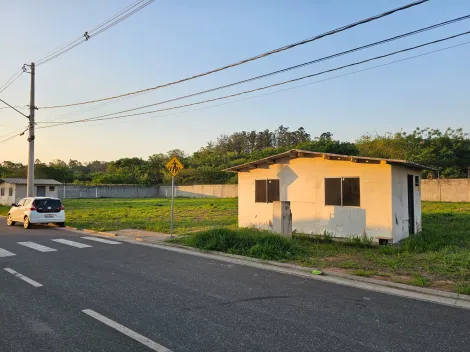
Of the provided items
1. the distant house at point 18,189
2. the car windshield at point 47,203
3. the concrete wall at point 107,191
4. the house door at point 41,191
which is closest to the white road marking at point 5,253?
the car windshield at point 47,203

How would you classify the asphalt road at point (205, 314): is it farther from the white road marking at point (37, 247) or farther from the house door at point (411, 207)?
the house door at point (411, 207)

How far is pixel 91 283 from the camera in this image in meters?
7.13

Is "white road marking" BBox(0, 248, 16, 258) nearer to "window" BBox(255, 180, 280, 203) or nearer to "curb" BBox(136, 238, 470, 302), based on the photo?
"curb" BBox(136, 238, 470, 302)

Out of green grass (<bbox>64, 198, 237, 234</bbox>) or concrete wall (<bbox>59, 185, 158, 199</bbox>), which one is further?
concrete wall (<bbox>59, 185, 158, 199</bbox>)

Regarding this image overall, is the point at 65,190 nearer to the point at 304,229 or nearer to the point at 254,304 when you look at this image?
the point at 304,229

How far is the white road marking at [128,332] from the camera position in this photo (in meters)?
4.22

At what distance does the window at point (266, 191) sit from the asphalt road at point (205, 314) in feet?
21.6

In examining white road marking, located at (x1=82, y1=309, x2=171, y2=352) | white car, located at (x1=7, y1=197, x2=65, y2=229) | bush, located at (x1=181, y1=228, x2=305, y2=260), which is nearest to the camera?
white road marking, located at (x1=82, y1=309, x2=171, y2=352)

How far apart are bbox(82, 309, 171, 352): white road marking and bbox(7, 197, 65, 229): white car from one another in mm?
14990

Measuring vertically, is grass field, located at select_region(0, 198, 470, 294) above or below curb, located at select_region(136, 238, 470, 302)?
above

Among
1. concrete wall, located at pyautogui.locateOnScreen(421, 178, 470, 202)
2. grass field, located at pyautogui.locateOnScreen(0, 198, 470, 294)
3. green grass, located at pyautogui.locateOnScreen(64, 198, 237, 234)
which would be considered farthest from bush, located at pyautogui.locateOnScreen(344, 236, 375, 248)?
concrete wall, located at pyautogui.locateOnScreen(421, 178, 470, 202)

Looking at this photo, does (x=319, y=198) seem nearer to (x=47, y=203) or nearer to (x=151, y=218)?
(x=151, y=218)

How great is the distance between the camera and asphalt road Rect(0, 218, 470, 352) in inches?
172

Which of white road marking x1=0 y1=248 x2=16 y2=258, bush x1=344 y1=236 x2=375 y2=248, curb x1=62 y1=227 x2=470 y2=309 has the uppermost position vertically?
bush x1=344 y1=236 x2=375 y2=248
